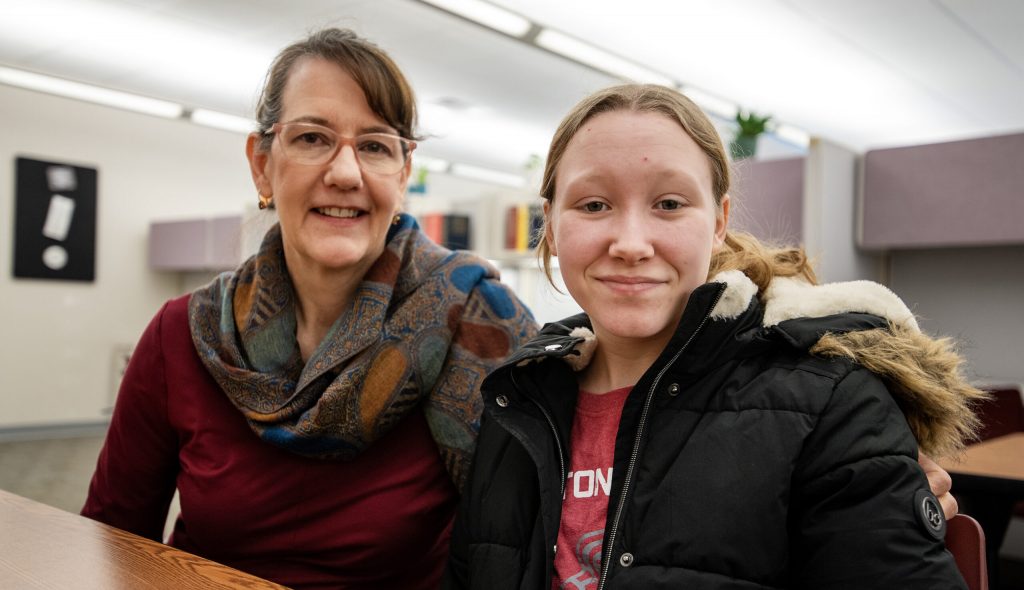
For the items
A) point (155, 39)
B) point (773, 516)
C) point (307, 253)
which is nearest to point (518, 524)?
point (773, 516)

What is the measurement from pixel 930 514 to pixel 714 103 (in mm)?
6174

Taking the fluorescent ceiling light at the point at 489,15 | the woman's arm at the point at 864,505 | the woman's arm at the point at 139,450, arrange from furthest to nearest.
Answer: the fluorescent ceiling light at the point at 489,15 < the woman's arm at the point at 139,450 < the woman's arm at the point at 864,505

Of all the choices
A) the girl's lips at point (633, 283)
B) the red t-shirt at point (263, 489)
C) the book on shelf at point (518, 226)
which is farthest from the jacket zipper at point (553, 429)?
the book on shelf at point (518, 226)

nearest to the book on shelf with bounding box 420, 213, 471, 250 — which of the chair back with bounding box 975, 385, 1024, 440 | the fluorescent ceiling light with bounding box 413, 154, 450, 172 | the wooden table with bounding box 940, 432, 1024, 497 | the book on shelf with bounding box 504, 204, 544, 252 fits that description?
the book on shelf with bounding box 504, 204, 544, 252

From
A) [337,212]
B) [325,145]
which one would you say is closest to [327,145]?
[325,145]

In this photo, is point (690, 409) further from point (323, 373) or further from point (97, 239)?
point (97, 239)

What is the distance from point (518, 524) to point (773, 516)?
0.32 meters

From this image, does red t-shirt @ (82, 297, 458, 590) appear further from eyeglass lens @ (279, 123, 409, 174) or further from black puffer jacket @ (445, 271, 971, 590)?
eyeglass lens @ (279, 123, 409, 174)

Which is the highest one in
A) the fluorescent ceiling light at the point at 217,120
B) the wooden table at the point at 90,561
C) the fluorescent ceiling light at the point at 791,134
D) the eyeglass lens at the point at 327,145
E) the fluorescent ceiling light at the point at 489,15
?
the fluorescent ceiling light at the point at 489,15

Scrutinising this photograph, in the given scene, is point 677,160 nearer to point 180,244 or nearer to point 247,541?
point 247,541

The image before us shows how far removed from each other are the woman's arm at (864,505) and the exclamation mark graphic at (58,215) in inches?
263

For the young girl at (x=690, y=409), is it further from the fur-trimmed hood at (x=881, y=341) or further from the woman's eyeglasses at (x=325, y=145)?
the woman's eyeglasses at (x=325, y=145)

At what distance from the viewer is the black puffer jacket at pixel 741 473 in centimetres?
75

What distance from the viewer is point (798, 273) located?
1.07 metres
